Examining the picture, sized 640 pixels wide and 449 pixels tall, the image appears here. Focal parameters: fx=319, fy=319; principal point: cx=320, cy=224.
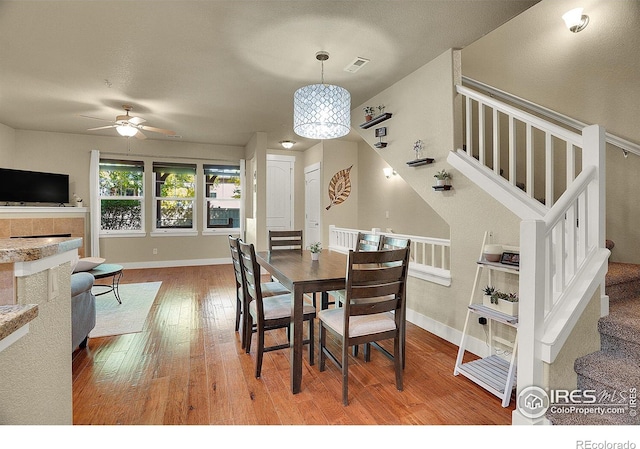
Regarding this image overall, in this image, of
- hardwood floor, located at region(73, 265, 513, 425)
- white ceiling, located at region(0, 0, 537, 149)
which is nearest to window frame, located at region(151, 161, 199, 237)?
white ceiling, located at region(0, 0, 537, 149)

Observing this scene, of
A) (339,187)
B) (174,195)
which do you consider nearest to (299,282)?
(339,187)

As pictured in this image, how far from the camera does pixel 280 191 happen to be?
7.46 metres

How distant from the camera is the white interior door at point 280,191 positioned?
7359 millimetres

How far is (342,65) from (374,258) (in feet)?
7.38

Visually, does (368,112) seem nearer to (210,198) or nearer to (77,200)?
(210,198)

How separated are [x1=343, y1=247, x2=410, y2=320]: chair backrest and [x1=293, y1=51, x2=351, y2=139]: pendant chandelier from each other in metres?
1.40

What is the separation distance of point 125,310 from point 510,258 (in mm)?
4089

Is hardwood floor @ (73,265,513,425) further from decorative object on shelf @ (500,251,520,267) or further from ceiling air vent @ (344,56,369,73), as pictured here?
ceiling air vent @ (344,56,369,73)

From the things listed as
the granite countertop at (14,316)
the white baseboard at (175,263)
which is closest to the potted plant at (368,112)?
the granite countertop at (14,316)

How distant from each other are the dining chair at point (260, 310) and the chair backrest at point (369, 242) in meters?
0.89

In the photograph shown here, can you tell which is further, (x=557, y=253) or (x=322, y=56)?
(x=322, y=56)

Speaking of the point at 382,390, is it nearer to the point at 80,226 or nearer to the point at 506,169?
the point at 506,169

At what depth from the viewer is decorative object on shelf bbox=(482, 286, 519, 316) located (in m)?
2.10

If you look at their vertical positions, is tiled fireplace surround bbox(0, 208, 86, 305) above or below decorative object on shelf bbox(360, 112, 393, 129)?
below
